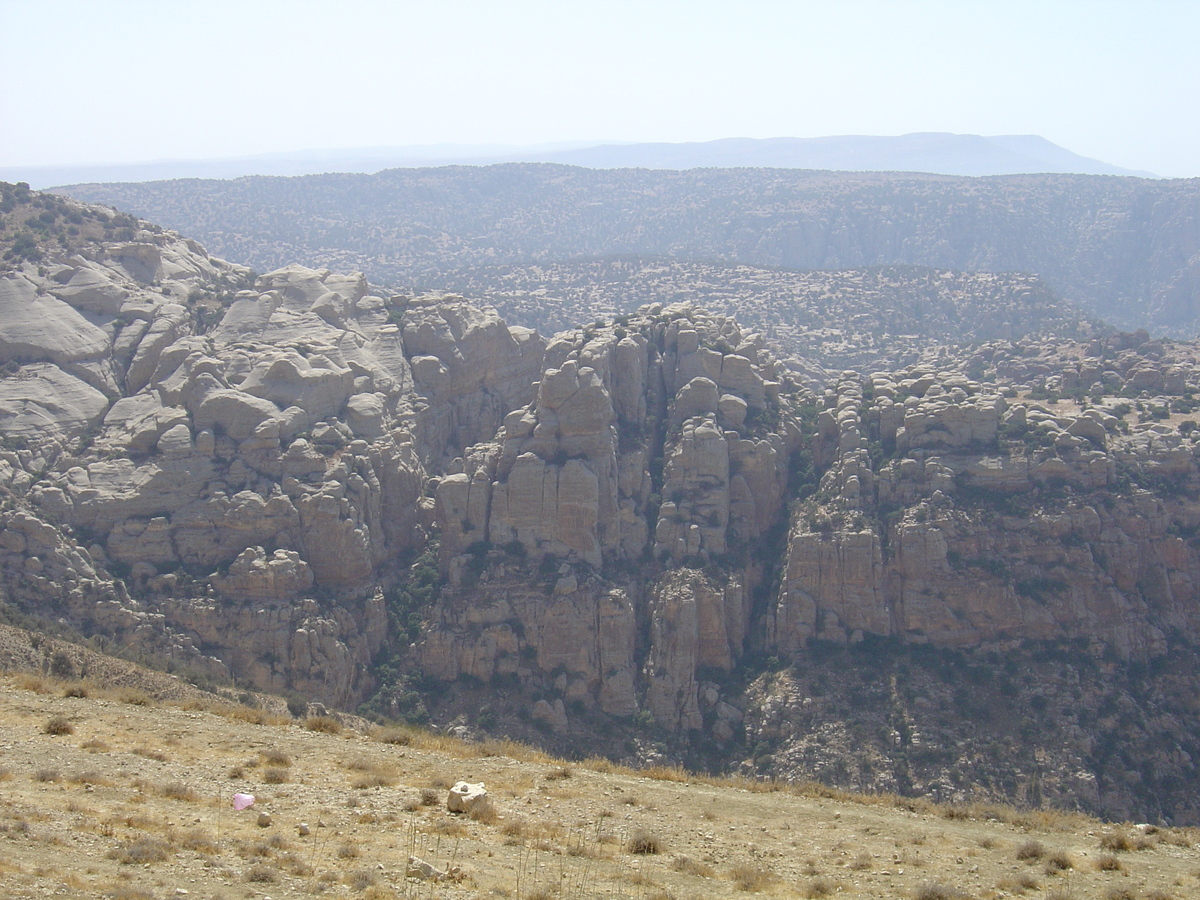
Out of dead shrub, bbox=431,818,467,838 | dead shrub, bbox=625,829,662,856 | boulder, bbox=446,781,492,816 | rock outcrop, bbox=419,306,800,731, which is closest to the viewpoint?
dead shrub, bbox=431,818,467,838

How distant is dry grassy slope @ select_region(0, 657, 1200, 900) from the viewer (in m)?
20.0

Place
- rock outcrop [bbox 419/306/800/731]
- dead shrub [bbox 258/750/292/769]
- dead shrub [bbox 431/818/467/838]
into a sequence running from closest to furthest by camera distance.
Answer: dead shrub [bbox 431/818/467/838], dead shrub [bbox 258/750/292/769], rock outcrop [bbox 419/306/800/731]

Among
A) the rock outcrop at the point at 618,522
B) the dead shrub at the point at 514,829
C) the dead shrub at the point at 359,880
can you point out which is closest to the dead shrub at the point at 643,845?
the dead shrub at the point at 514,829

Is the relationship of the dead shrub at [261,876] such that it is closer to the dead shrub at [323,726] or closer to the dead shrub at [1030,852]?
the dead shrub at [323,726]

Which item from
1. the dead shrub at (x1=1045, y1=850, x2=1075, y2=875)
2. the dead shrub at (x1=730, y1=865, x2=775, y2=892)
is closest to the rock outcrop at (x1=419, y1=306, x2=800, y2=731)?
the dead shrub at (x1=1045, y1=850, x2=1075, y2=875)

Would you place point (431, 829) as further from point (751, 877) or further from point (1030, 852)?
point (1030, 852)

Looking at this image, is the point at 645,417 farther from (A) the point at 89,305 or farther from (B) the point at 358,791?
(B) the point at 358,791

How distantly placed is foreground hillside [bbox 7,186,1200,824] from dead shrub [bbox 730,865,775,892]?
2888 centimetres

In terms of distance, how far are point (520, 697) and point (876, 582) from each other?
72.8 ft

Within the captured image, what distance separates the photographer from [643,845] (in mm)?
24141

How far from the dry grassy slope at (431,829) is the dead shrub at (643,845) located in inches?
3.2

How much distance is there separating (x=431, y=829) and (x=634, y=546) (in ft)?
131

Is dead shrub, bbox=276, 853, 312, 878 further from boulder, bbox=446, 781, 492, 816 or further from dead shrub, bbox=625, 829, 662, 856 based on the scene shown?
dead shrub, bbox=625, 829, 662, 856

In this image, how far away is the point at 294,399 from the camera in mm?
63000
